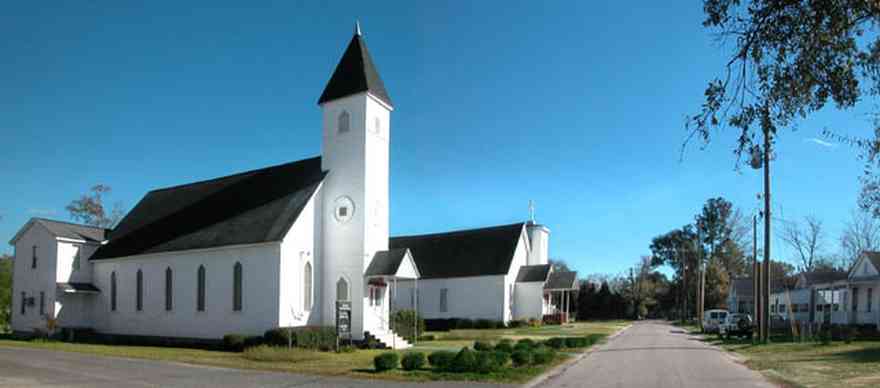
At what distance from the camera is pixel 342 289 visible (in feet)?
102

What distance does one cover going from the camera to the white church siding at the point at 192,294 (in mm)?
29828

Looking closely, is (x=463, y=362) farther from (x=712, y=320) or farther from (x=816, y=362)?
(x=712, y=320)

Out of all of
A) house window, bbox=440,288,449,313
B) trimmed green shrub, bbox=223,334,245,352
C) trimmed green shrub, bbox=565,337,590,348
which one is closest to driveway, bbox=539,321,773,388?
trimmed green shrub, bbox=565,337,590,348

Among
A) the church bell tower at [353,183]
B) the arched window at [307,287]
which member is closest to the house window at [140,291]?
the arched window at [307,287]

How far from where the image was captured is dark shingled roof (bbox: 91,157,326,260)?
103ft

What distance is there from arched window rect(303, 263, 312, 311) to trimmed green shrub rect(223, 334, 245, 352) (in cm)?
306

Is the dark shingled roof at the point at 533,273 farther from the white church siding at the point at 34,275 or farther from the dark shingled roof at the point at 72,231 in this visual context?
the white church siding at the point at 34,275

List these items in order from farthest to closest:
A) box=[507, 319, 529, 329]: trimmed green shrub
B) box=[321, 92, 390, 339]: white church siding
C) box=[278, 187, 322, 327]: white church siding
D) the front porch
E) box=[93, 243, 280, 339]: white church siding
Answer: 1. box=[507, 319, 529, 329]: trimmed green shrub
2. box=[321, 92, 390, 339]: white church siding
3. the front porch
4. box=[93, 243, 280, 339]: white church siding
5. box=[278, 187, 322, 327]: white church siding

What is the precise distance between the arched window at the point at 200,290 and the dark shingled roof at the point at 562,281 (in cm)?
3152

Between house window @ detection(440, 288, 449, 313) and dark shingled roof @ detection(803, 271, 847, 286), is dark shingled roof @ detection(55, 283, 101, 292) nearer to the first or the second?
house window @ detection(440, 288, 449, 313)

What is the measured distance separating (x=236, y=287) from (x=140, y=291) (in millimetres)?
8001

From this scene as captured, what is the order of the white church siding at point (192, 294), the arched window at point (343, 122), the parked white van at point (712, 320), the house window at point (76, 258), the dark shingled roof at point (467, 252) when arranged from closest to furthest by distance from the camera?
the white church siding at point (192, 294), the arched window at point (343, 122), the house window at point (76, 258), the parked white van at point (712, 320), the dark shingled roof at point (467, 252)

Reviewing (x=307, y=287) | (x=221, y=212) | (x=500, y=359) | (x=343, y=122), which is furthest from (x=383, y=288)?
(x=500, y=359)

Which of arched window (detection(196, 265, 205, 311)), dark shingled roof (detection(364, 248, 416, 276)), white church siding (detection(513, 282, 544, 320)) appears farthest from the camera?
white church siding (detection(513, 282, 544, 320))
